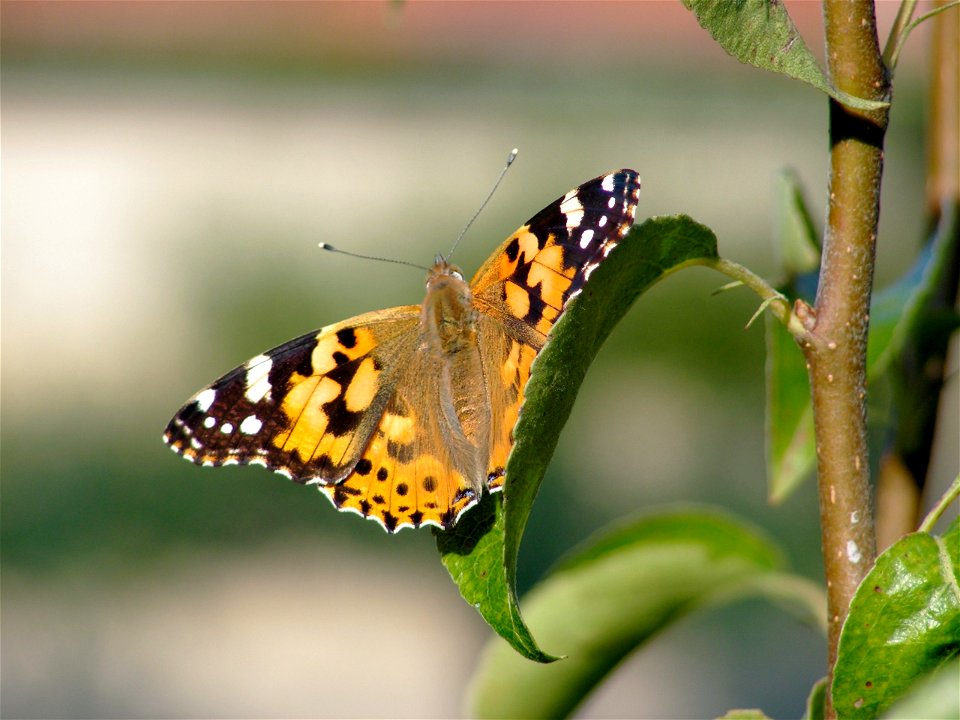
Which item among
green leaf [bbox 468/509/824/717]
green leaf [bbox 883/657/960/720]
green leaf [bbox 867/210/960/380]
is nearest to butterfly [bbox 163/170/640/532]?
green leaf [bbox 468/509/824/717]

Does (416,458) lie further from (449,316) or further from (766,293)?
(766,293)

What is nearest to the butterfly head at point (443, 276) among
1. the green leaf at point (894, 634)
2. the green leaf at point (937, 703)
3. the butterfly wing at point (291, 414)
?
the butterfly wing at point (291, 414)

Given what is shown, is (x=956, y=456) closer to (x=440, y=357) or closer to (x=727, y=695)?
(x=727, y=695)

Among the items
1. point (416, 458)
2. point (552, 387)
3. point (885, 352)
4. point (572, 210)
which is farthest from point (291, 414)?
point (885, 352)

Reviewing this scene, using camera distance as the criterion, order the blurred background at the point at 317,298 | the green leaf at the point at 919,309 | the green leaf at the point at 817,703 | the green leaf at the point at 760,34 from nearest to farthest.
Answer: the green leaf at the point at 760,34 < the green leaf at the point at 817,703 < the green leaf at the point at 919,309 < the blurred background at the point at 317,298

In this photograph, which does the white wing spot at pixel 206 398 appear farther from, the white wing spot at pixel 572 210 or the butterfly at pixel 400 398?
the white wing spot at pixel 572 210

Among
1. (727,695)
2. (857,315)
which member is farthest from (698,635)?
(857,315)
